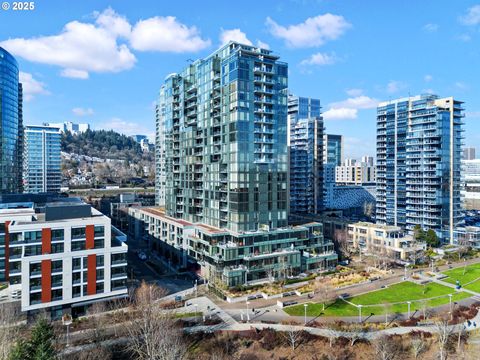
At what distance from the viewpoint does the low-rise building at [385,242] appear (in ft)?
261

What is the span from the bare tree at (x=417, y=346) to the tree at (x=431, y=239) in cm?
5126

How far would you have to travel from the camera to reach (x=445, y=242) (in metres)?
91.1

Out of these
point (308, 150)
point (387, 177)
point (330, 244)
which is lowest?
point (330, 244)

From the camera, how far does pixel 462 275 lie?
6862 centimetres

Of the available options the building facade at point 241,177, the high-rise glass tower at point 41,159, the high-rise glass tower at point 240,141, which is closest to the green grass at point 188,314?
the building facade at point 241,177

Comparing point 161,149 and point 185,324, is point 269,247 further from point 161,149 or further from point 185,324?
point 161,149

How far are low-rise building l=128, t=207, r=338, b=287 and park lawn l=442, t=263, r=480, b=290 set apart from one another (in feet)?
73.1

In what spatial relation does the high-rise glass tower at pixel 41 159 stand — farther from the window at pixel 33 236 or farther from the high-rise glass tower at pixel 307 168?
the window at pixel 33 236

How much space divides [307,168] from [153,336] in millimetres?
89069

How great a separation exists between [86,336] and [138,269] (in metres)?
30.3

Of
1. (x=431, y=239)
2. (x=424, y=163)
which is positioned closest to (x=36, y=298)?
(x=431, y=239)

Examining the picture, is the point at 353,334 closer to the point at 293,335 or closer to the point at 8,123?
the point at 293,335

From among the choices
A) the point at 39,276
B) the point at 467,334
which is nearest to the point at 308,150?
the point at 467,334

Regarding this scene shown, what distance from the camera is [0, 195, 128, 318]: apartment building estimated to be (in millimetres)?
44062
